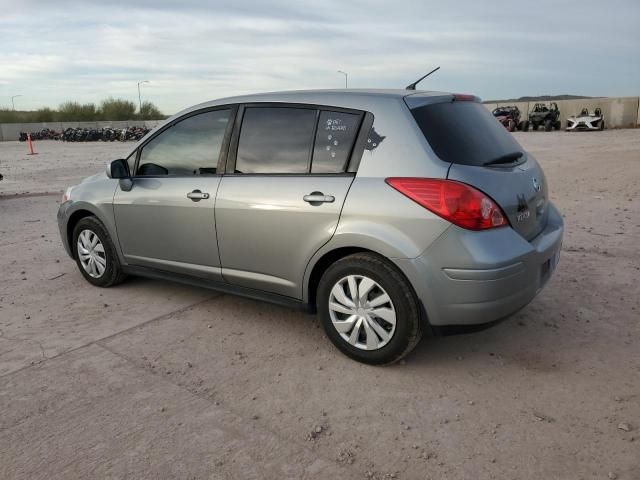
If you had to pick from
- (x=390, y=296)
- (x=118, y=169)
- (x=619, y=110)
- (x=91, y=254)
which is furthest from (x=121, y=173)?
(x=619, y=110)

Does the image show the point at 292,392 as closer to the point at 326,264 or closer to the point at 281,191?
the point at 326,264

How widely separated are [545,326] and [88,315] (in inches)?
139

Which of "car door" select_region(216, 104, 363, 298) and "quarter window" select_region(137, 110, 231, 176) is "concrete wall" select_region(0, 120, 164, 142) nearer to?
"quarter window" select_region(137, 110, 231, 176)

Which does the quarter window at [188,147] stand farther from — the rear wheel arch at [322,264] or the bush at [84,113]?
the bush at [84,113]

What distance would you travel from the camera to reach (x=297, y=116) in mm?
3766

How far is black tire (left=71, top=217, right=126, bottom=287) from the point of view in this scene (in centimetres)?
497

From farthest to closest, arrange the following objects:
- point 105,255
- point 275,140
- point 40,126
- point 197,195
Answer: point 40,126 → point 105,255 → point 197,195 → point 275,140

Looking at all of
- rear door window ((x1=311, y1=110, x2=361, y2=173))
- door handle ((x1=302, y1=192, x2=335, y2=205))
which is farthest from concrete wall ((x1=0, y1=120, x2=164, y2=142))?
door handle ((x1=302, y1=192, x2=335, y2=205))

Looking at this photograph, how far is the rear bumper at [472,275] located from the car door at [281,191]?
666 mm

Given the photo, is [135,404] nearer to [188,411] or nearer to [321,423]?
[188,411]

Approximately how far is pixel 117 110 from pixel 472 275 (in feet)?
287

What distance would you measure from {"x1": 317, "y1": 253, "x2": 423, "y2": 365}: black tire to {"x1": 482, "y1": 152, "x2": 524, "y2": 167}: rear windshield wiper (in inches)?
34.6

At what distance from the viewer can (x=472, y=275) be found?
306cm

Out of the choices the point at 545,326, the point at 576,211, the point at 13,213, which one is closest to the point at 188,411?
the point at 545,326
